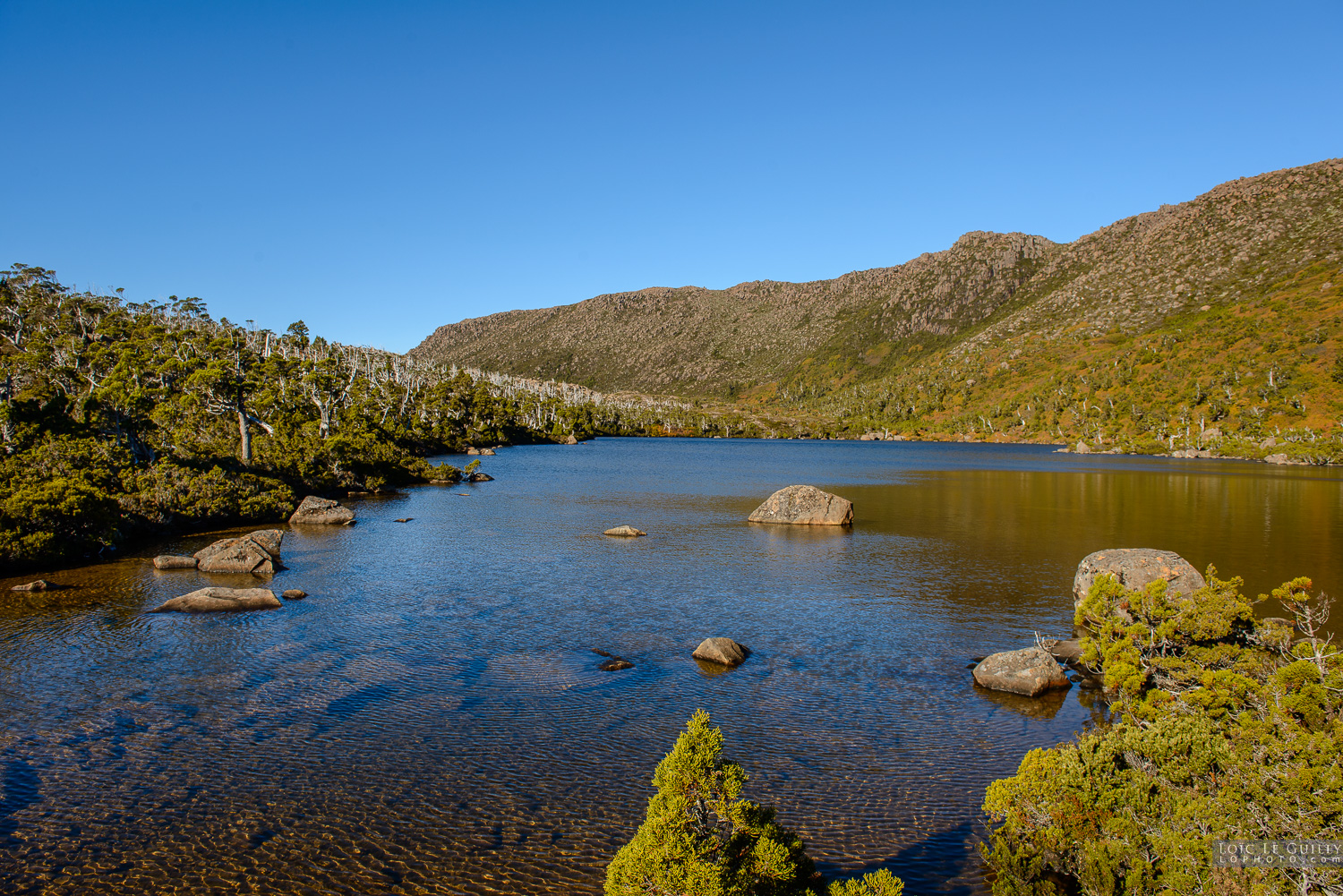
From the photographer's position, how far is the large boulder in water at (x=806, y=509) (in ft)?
162

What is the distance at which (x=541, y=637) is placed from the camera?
78.7 ft

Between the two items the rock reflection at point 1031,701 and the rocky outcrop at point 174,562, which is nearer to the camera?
the rock reflection at point 1031,701

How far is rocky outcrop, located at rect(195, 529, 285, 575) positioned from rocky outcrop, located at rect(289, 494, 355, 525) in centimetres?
→ 1336

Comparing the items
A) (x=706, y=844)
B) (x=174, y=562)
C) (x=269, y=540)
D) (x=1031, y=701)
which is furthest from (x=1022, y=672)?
(x=174, y=562)

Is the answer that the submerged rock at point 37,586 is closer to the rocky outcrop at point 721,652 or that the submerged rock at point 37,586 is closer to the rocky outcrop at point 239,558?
the rocky outcrop at point 239,558

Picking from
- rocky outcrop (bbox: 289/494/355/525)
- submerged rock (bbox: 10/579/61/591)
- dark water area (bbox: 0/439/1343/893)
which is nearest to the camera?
dark water area (bbox: 0/439/1343/893)

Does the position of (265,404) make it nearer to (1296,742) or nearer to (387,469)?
(387,469)

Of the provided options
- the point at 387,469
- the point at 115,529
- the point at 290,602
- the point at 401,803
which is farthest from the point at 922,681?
the point at 387,469

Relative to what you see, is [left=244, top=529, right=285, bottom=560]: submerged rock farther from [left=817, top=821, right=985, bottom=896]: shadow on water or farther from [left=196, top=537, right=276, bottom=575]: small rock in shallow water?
[left=817, top=821, right=985, bottom=896]: shadow on water

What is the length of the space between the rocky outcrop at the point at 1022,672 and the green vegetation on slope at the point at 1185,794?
4.27 m

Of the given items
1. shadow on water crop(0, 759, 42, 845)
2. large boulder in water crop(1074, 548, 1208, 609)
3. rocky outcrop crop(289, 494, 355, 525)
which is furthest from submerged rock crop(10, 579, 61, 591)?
large boulder in water crop(1074, 548, 1208, 609)

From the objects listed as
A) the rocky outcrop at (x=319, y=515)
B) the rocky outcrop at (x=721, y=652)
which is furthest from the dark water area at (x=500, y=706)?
the rocky outcrop at (x=319, y=515)

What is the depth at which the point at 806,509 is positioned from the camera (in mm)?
49781

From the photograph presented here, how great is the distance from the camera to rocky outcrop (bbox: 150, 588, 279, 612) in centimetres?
2659
